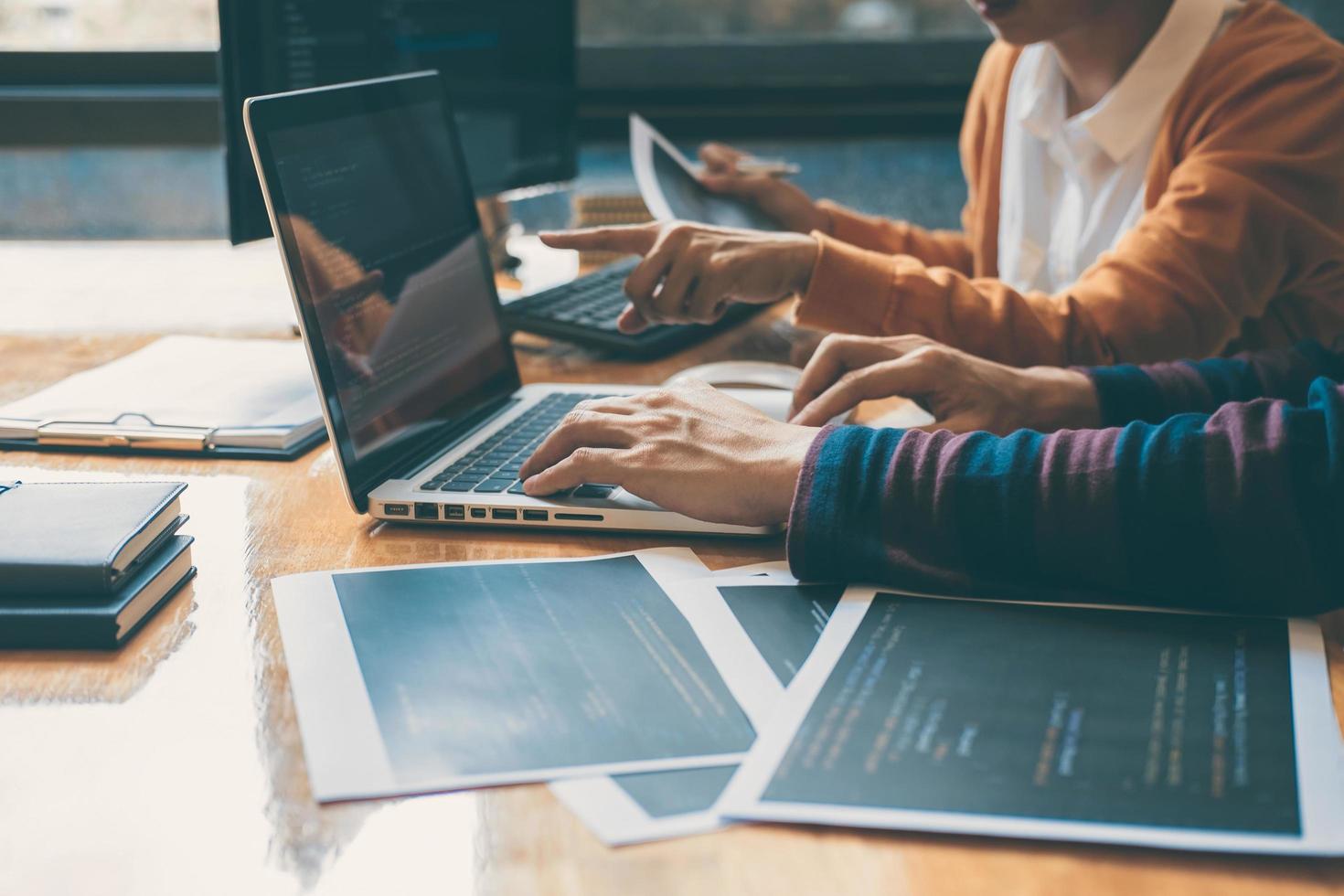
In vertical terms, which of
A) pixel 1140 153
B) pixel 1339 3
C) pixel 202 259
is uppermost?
pixel 1339 3

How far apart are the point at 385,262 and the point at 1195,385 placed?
600 millimetres

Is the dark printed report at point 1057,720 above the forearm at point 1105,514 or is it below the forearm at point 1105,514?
below

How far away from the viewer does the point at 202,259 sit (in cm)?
164

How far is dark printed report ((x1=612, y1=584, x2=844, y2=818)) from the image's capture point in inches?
18.0

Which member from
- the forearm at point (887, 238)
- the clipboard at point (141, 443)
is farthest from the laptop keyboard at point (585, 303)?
the clipboard at point (141, 443)

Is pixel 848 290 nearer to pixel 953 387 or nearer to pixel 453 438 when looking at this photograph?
pixel 953 387

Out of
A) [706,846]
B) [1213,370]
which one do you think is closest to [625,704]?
[706,846]

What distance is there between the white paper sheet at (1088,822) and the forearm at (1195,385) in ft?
1.25

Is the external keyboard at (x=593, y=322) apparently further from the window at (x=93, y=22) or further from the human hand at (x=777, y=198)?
the window at (x=93, y=22)

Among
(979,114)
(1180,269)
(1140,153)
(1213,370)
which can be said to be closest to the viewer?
(1213,370)

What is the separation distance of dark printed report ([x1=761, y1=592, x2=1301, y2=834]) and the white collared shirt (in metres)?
0.82

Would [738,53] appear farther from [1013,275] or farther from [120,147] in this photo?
[120,147]

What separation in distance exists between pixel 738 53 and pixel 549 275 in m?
0.79

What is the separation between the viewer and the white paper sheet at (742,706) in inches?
17.3
